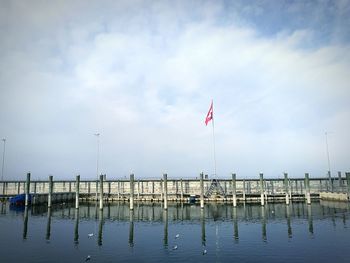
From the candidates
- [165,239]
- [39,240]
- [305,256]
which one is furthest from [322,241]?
[39,240]

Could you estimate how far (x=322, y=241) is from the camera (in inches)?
1363

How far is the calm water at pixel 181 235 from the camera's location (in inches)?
1173

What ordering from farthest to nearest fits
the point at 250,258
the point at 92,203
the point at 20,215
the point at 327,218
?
the point at 92,203 < the point at 20,215 < the point at 327,218 < the point at 250,258

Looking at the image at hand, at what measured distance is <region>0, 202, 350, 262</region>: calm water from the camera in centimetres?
2980

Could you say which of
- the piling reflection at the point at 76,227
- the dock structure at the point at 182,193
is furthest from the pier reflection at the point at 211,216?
the dock structure at the point at 182,193

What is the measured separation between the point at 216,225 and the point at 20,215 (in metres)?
36.7

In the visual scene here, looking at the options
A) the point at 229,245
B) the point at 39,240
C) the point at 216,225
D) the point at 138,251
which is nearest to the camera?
the point at 138,251

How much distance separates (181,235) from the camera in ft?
128

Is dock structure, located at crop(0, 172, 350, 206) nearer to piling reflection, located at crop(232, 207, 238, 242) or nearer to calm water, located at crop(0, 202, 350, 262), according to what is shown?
piling reflection, located at crop(232, 207, 238, 242)

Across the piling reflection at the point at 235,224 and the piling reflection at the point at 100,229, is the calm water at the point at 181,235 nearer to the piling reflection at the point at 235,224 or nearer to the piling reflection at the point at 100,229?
the piling reflection at the point at 100,229

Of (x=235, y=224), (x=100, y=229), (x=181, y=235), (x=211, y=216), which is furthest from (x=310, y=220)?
(x=100, y=229)

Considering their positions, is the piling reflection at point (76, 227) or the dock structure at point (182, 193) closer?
the piling reflection at point (76, 227)

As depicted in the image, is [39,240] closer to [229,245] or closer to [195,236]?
[195,236]

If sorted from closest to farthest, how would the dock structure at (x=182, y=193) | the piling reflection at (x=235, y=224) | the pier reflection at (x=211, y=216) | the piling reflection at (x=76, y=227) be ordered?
the piling reflection at (x=76, y=227)
the piling reflection at (x=235, y=224)
the pier reflection at (x=211, y=216)
the dock structure at (x=182, y=193)
